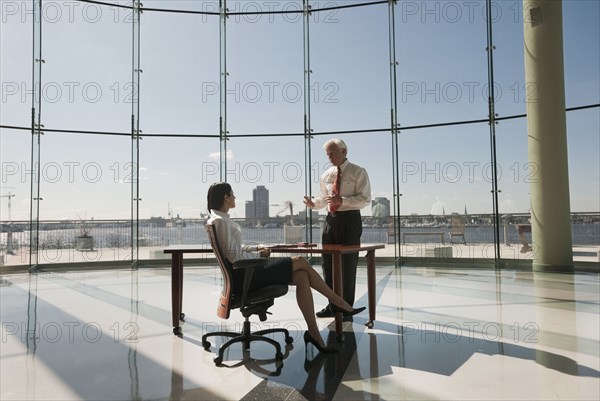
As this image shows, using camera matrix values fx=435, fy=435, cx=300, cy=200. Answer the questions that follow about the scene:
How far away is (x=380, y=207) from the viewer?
8.36 meters

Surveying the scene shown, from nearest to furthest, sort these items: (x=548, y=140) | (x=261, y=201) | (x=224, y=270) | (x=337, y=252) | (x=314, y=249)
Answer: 1. (x=224, y=270)
2. (x=337, y=252)
3. (x=314, y=249)
4. (x=548, y=140)
5. (x=261, y=201)

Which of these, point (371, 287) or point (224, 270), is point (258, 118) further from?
point (224, 270)

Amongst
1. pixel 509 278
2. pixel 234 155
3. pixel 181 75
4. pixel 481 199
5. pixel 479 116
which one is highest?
pixel 181 75

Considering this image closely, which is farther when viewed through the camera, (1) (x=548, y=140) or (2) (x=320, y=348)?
(1) (x=548, y=140)

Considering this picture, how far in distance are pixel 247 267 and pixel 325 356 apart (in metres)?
0.80

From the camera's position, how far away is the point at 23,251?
7.61 m

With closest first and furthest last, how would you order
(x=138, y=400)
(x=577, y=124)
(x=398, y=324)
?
(x=138, y=400) < (x=398, y=324) < (x=577, y=124)

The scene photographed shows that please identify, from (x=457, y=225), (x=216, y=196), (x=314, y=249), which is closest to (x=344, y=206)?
(x=314, y=249)

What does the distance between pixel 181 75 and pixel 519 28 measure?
619cm

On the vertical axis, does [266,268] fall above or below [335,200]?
below

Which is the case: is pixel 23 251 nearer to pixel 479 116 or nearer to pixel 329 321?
pixel 329 321

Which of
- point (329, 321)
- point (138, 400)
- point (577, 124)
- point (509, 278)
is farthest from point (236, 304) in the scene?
point (577, 124)

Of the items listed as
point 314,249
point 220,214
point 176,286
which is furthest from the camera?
point 176,286

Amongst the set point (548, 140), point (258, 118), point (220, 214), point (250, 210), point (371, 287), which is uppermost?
point (258, 118)
